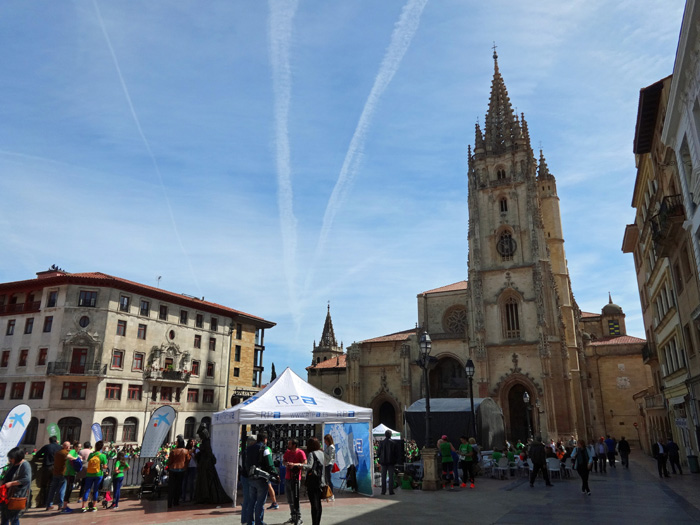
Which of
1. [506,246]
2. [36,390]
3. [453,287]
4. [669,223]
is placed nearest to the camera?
[669,223]

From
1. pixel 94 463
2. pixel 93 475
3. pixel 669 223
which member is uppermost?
pixel 669 223

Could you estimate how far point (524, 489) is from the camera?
48.2ft

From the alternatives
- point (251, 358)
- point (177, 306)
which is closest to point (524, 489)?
point (177, 306)

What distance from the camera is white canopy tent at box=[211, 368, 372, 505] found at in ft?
38.9

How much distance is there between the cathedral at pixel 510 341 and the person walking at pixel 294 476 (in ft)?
104

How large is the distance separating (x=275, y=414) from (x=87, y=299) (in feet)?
96.5

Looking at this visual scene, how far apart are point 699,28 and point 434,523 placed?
12.9 meters

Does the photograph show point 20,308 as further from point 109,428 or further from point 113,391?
point 109,428

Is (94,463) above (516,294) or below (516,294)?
below

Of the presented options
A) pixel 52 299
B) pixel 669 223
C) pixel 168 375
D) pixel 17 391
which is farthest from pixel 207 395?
pixel 669 223

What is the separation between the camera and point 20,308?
36812 mm

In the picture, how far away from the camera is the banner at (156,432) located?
14.3m

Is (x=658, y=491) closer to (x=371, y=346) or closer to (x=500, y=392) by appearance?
(x=500, y=392)

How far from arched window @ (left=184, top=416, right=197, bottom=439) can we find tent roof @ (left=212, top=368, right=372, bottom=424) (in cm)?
2873
